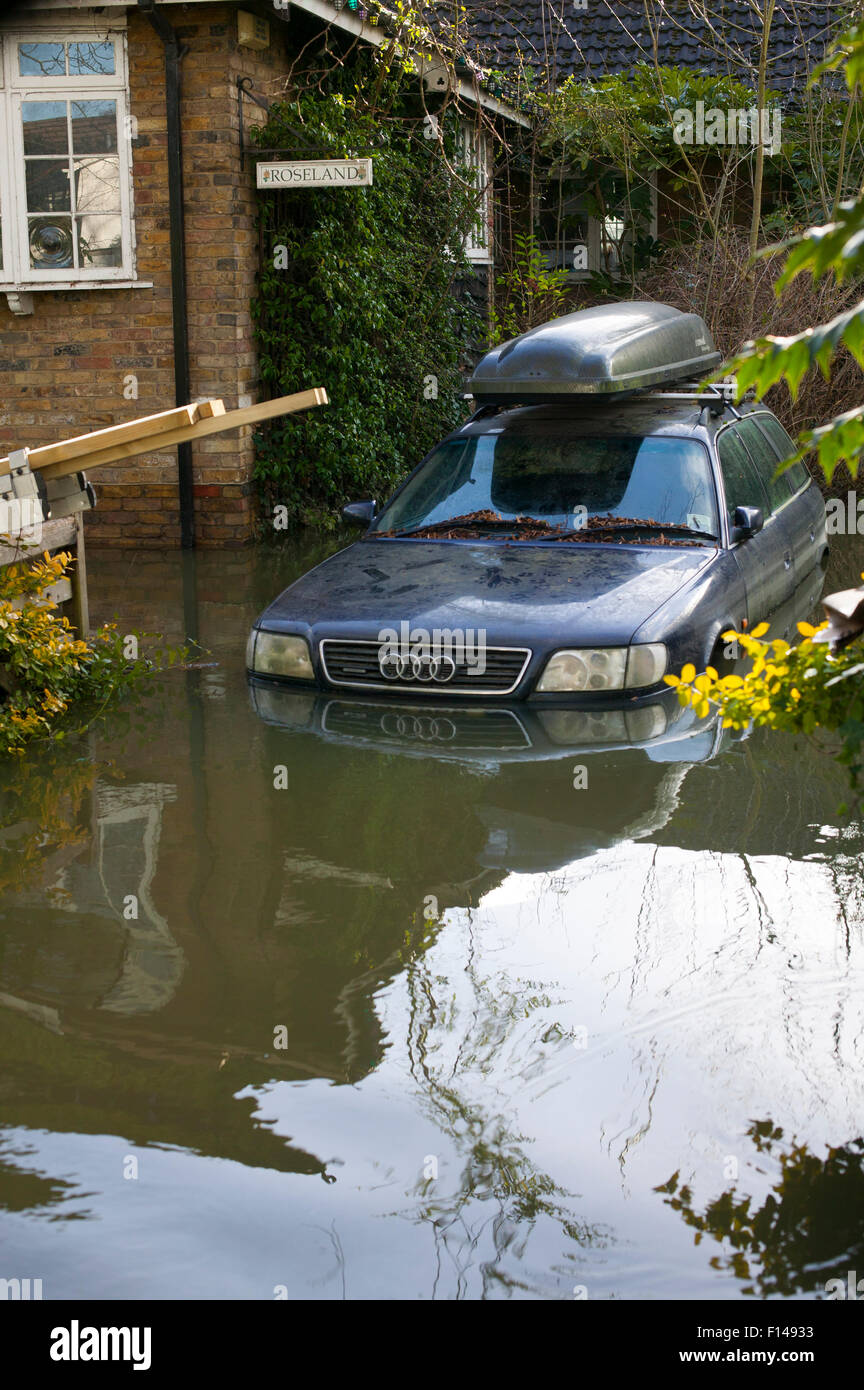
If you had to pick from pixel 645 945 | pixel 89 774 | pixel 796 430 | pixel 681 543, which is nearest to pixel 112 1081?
pixel 645 945

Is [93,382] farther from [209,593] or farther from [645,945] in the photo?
[645,945]

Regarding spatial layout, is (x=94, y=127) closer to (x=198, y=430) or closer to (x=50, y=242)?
(x=50, y=242)

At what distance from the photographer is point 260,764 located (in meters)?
6.66

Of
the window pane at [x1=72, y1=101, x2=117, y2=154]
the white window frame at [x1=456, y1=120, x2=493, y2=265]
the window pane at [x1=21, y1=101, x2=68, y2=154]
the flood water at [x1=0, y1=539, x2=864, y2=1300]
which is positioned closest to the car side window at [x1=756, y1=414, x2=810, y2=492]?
the flood water at [x1=0, y1=539, x2=864, y2=1300]

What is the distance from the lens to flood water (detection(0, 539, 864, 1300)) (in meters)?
3.19

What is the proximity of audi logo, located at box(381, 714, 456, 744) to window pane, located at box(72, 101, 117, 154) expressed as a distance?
7.41 metres

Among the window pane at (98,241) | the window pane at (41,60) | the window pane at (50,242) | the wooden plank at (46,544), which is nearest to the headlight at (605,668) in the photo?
the wooden plank at (46,544)

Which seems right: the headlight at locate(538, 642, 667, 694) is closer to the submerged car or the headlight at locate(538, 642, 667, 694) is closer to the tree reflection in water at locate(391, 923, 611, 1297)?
the submerged car

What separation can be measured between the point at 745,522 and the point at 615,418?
1.08 m

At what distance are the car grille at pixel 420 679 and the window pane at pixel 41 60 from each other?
7.57 meters

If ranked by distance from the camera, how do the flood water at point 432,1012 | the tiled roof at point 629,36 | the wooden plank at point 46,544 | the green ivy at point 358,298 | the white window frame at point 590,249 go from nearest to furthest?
the flood water at point 432,1012
the wooden plank at point 46,544
the green ivy at point 358,298
the tiled roof at point 629,36
the white window frame at point 590,249

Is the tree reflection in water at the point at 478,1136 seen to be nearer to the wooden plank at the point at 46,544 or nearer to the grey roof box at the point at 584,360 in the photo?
the wooden plank at the point at 46,544

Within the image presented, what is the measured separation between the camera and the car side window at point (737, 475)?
7.64 meters

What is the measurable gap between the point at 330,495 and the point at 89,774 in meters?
7.26
